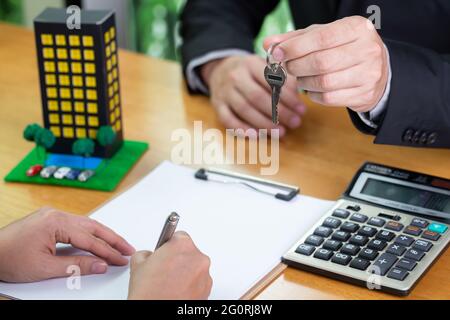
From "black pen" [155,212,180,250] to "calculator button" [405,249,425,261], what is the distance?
0.30 meters

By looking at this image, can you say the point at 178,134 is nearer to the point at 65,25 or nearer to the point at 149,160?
the point at 149,160

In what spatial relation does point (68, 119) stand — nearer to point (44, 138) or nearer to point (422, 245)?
point (44, 138)

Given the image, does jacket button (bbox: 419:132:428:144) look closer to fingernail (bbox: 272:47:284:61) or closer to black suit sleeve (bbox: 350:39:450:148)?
black suit sleeve (bbox: 350:39:450:148)

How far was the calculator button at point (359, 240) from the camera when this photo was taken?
979 millimetres

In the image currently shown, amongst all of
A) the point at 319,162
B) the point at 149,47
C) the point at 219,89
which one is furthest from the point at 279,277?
the point at 149,47

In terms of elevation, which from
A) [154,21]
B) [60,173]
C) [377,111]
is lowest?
[154,21]

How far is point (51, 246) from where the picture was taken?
37.7 inches

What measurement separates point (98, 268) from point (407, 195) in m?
0.45

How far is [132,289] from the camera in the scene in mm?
852

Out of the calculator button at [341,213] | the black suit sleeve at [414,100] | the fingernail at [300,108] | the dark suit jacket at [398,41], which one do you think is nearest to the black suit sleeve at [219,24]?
the dark suit jacket at [398,41]

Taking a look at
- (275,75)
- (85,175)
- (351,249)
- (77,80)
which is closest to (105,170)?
(85,175)

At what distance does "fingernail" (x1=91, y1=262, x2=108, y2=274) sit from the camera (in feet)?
3.11

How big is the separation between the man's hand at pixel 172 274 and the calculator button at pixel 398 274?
22 cm
